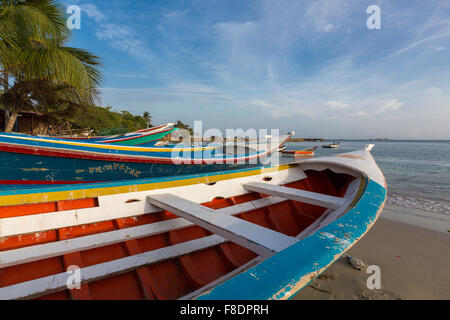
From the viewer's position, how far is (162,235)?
88.4 inches

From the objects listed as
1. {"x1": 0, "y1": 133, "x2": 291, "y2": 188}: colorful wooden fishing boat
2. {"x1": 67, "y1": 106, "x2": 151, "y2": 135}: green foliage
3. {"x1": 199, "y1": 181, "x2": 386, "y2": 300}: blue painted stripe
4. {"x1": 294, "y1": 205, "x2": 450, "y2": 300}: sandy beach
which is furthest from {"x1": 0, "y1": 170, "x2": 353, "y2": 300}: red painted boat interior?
{"x1": 67, "y1": 106, "x2": 151, "y2": 135}: green foliage

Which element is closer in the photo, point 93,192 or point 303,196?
point 93,192

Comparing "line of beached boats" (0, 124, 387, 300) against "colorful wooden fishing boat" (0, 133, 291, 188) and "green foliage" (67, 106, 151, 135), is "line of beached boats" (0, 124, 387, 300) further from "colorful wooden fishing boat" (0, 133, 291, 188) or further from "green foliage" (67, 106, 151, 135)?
"green foliage" (67, 106, 151, 135)

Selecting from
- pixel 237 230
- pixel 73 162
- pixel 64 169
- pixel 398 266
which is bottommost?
pixel 398 266

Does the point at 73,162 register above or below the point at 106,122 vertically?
below

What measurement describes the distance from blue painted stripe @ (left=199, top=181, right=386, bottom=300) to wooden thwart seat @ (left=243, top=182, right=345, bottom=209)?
83 centimetres

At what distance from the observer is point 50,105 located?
14930 mm

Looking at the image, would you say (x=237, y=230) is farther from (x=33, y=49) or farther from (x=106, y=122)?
(x=106, y=122)

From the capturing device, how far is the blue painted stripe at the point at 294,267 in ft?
2.47

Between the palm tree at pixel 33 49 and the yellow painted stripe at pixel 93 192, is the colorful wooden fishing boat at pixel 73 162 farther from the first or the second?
the palm tree at pixel 33 49

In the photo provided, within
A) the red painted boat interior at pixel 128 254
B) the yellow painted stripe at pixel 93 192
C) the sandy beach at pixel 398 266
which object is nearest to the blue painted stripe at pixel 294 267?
the red painted boat interior at pixel 128 254

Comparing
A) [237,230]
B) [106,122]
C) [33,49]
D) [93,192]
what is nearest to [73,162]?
[93,192]

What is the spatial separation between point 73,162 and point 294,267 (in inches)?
175

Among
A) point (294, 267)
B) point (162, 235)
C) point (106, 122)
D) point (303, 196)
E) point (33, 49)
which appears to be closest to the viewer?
point (294, 267)
